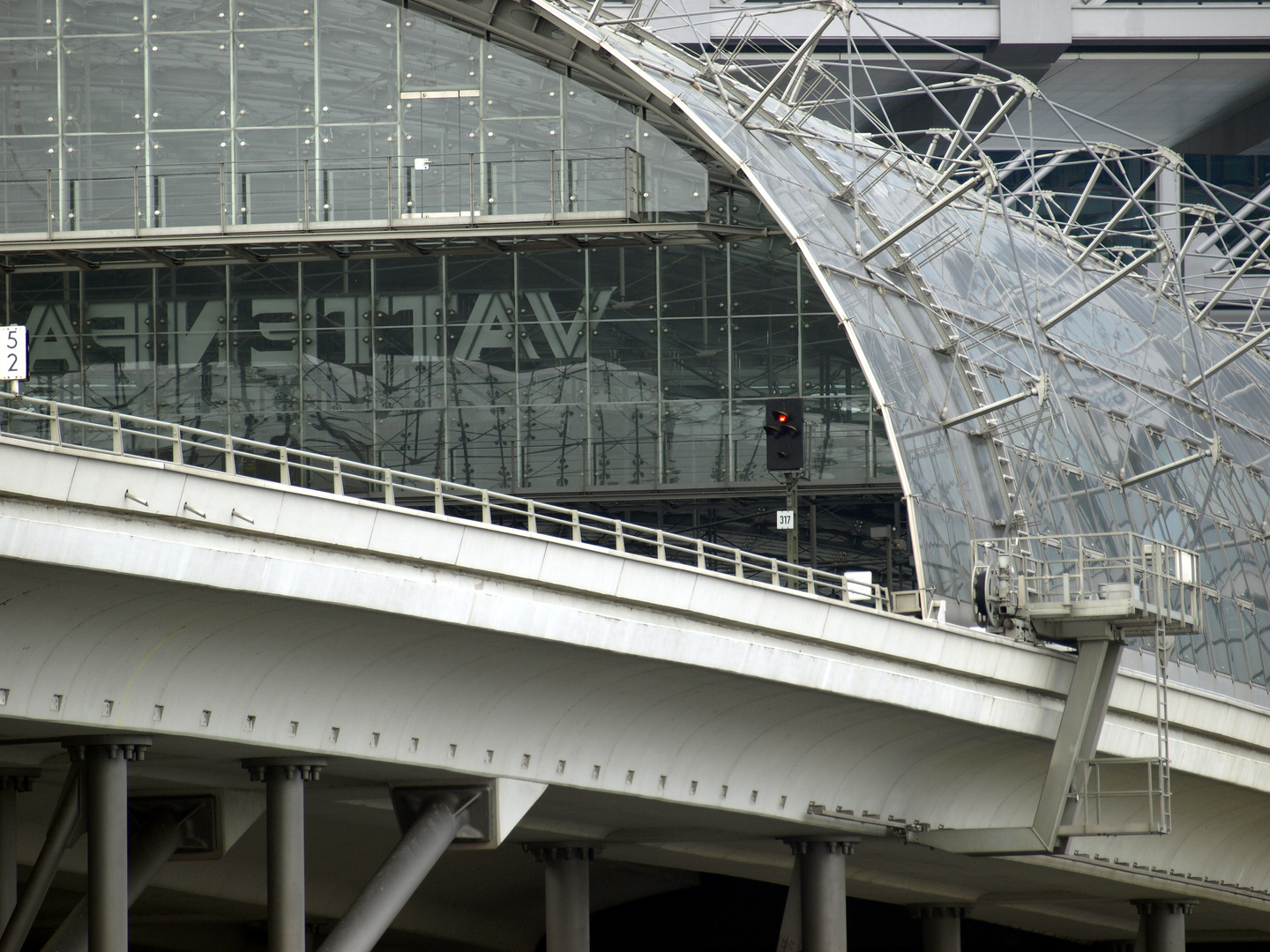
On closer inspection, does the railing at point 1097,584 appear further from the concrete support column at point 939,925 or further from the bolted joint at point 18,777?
the bolted joint at point 18,777

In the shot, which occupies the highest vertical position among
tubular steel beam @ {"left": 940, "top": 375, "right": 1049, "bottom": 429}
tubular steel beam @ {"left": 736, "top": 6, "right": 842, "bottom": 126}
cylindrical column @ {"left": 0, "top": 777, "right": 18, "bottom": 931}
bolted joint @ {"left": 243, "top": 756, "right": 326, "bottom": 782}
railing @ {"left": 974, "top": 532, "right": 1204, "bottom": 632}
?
tubular steel beam @ {"left": 736, "top": 6, "right": 842, "bottom": 126}

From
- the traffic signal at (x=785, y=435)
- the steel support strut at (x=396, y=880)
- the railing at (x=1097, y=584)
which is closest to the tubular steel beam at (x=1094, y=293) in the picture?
the railing at (x=1097, y=584)

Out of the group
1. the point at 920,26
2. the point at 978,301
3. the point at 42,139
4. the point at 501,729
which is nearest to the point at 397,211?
the point at 42,139

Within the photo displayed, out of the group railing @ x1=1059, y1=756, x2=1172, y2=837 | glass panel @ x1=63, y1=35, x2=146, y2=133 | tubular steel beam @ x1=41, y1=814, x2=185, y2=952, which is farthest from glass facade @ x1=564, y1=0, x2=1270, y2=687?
tubular steel beam @ x1=41, y1=814, x2=185, y2=952

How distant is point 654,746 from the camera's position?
3091cm

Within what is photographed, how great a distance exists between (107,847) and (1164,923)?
3052 centimetres

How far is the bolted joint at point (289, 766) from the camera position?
2648cm

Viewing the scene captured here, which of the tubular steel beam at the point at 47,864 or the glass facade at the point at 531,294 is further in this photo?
the glass facade at the point at 531,294

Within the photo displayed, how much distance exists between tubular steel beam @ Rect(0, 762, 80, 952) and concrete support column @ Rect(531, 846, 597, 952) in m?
14.6

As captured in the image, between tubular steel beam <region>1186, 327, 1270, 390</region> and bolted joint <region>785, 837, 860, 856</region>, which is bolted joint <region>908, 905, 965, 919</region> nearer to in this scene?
bolted joint <region>785, 837, 860, 856</region>

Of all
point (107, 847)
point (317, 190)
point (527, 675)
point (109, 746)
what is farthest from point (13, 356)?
point (317, 190)

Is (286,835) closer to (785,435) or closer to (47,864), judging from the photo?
(47,864)

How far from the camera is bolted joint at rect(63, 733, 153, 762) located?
78.4 feet

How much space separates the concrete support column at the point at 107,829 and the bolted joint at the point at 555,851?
15.7 meters
